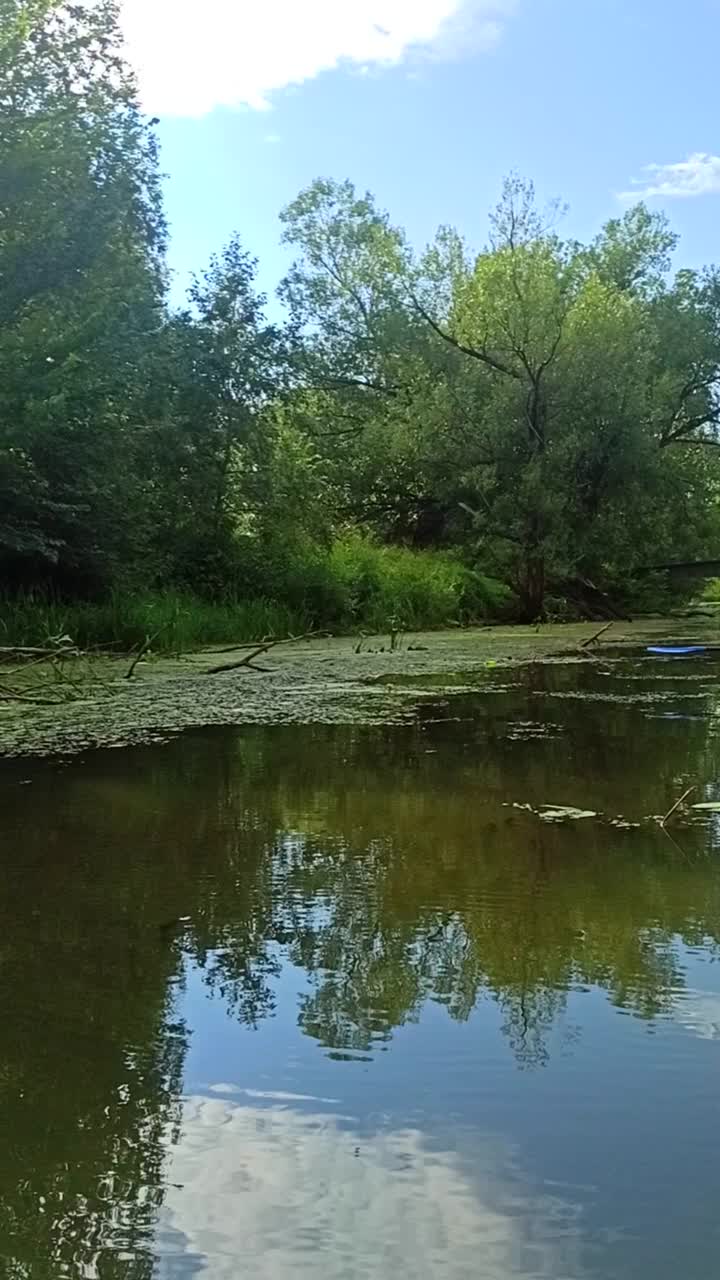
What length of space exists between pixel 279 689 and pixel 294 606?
23.4 ft

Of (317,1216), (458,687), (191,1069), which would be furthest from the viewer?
(458,687)

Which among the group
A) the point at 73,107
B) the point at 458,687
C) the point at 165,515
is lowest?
the point at 458,687

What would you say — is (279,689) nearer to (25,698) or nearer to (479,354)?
(25,698)

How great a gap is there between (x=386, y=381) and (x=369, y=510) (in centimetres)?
322

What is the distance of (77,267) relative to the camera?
480 inches

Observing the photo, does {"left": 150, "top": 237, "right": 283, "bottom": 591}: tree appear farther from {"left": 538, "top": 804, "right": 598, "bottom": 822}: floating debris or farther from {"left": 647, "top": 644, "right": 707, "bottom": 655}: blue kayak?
{"left": 538, "top": 804, "right": 598, "bottom": 822}: floating debris

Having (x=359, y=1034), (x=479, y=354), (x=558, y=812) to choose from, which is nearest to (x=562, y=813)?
(x=558, y=812)

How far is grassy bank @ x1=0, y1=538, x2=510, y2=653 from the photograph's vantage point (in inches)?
412

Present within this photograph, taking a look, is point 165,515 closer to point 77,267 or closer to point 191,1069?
point 77,267

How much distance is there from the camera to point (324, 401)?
25703mm

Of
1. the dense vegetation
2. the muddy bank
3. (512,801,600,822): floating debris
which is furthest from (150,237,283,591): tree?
(512,801,600,822): floating debris

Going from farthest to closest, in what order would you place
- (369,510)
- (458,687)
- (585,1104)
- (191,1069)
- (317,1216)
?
1. (369,510)
2. (458,687)
3. (191,1069)
4. (585,1104)
5. (317,1216)

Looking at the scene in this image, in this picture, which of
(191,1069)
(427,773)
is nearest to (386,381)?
(427,773)

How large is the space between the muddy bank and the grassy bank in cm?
76
